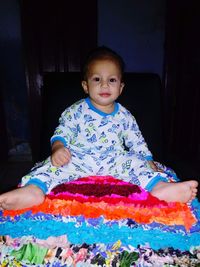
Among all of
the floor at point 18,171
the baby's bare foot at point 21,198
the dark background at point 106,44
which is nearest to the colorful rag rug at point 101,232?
the baby's bare foot at point 21,198

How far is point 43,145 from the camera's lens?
146 cm

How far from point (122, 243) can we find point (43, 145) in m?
0.84

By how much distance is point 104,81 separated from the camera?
3.90 ft

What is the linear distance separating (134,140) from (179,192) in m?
0.46

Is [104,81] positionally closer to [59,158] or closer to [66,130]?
[66,130]

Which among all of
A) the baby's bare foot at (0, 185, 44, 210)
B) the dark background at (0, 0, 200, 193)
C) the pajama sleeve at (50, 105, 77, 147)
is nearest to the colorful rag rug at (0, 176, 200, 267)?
the baby's bare foot at (0, 185, 44, 210)

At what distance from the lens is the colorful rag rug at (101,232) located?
0.70 meters

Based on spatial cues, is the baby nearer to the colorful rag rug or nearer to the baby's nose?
the baby's nose

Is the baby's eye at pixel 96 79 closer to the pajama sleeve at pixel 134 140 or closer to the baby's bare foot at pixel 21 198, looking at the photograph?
the pajama sleeve at pixel 134 140

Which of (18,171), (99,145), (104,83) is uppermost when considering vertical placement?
(104,83)

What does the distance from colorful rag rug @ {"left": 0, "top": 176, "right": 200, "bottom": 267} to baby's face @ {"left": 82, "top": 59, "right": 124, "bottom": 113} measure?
466 millimetres

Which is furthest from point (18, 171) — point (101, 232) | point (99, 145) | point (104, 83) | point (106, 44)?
point (101, 232)

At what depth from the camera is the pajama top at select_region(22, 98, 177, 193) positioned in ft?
3.54

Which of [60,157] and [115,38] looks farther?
[115,38]
